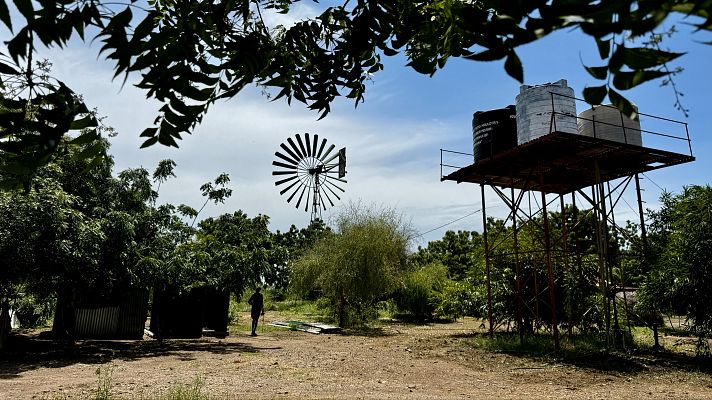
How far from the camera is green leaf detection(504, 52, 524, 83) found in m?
1.48

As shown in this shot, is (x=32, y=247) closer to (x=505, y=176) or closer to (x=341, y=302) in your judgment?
(x=505, y=176)

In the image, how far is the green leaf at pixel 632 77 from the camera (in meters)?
1.44

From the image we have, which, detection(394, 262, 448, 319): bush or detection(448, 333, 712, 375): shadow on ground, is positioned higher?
detection(394, 262, 448, 319): bush

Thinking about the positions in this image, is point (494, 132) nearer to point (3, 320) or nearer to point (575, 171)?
point (575, 171)

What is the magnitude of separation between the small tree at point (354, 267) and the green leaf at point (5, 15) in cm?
2291

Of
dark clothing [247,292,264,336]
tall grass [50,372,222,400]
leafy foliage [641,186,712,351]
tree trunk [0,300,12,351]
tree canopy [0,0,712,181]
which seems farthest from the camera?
dark clothing [247,292,264,336]

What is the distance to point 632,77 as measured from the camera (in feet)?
4.92

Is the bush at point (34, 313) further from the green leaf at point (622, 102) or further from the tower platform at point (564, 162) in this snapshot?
the green leaf at point (622, 102)

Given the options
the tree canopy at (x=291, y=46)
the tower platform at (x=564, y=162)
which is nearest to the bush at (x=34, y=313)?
the tower platform at (x=564, y=162)

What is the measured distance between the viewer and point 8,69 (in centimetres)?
197

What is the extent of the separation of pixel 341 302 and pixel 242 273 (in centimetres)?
793

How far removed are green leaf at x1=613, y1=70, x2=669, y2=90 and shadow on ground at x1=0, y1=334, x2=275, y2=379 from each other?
11865mm

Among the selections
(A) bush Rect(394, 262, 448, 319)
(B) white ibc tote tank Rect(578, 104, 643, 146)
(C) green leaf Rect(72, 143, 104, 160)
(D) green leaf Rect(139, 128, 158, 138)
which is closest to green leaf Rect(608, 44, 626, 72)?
(D) green leaf Rect(139, 128, 158, 138)

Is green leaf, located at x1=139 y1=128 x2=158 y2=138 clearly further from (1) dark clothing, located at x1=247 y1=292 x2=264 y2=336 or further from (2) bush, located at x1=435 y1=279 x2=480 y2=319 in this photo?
(2) bush, located at x1=435 y1=279 x2=480 y2=319
